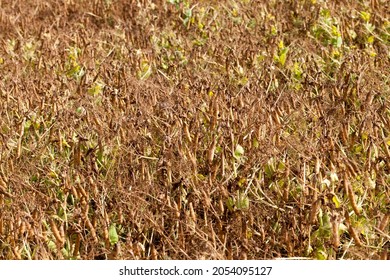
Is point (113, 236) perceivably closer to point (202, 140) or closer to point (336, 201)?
point (202, 140)

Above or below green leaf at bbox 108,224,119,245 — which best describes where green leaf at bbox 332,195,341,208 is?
above

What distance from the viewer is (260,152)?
9.18ft

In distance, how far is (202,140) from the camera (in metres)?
2.99

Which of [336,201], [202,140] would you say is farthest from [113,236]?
[336,201]

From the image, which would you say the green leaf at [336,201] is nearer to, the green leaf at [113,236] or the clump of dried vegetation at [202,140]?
the clump of dried vegetation at [202,140]

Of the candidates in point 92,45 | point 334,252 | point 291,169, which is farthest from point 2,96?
point 334,252

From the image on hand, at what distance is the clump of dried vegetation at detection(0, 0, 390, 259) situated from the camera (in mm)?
2492

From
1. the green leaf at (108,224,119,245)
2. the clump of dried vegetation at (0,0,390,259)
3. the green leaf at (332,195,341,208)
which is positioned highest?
the green leaf at (332,195,341,208)

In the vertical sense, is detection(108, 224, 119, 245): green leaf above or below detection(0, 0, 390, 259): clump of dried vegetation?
below

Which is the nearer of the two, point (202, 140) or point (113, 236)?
point (113, 236)

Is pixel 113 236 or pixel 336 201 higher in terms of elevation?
pixel 336 201

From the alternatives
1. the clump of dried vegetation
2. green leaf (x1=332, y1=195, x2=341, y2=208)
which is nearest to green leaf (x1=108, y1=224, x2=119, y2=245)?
the clump of dried vegetation

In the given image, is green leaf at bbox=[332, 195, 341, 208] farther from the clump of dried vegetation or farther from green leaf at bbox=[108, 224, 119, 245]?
green leaf at bbox=[108, 224, 119, 245]

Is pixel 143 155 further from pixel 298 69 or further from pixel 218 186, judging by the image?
pixel 298 69
